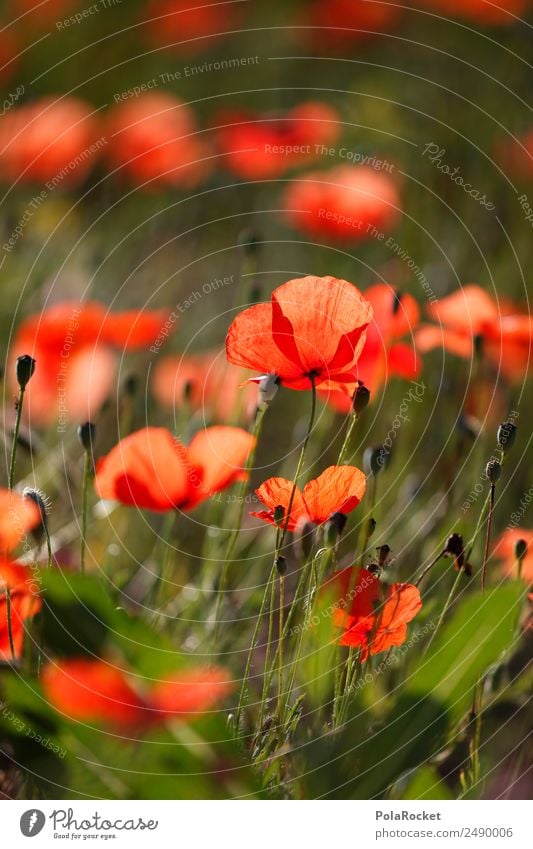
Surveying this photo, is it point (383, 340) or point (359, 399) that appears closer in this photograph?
point (359, 399)

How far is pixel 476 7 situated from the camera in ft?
3.68

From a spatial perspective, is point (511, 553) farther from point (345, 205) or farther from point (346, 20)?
point (346, 20)

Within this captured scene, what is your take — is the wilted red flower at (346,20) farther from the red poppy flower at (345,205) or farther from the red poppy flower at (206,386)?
the red poppy flower at (206,386)

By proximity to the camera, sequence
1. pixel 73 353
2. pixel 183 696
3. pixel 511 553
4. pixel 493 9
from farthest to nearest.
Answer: pixel 493 9, pixel 73 353, pixel 511 553, pixel 183 696

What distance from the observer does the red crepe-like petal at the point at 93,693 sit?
0.48 metres

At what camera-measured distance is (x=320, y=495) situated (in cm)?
49

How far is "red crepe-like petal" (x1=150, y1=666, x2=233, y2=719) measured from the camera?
0.45 meters

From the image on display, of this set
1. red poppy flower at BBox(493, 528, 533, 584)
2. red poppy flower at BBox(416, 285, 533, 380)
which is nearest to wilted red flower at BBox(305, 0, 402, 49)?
red poppy flower at BBox(416, 285, 533, 380)

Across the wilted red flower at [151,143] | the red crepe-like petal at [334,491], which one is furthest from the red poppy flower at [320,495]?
the wilted red flower at [151,143]

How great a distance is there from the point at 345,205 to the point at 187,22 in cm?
50

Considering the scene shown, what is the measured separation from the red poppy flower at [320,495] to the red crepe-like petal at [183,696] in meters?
0.09

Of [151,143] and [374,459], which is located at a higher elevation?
[151,143]

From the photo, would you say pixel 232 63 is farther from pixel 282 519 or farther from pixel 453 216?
pixel 282 519

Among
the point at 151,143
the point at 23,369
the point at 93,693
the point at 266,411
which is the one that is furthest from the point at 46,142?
the point at 93,693
